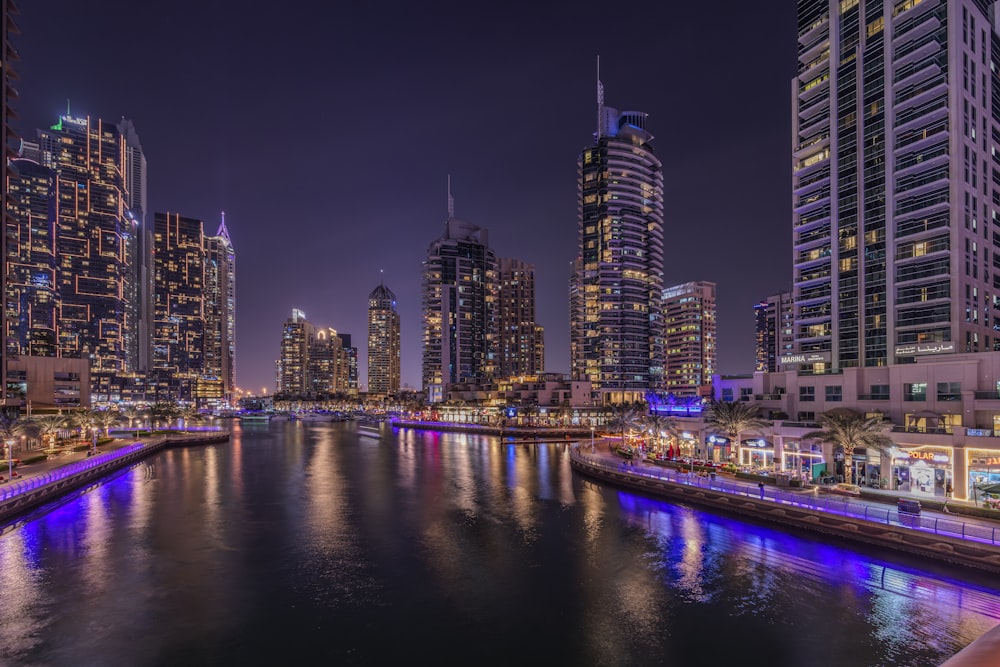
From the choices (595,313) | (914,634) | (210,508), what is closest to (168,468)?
(210,508)

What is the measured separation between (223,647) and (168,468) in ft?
233

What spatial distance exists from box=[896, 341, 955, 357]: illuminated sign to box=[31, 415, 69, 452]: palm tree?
116661mm

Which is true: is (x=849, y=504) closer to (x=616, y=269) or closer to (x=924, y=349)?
(x=924, y=349)

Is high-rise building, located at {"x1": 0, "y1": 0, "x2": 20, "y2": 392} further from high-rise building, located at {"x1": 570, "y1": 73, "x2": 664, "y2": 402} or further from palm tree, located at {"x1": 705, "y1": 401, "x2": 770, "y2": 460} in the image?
high-rise building, located at {"x1": 570, "y1": 73, "x2": 664, "y2": 402}

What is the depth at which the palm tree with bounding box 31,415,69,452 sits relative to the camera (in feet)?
263

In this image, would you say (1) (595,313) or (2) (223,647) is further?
(1) (595,313)

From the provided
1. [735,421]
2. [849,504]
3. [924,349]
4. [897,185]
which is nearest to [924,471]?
[849,504]

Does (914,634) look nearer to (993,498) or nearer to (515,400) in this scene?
(993,498)

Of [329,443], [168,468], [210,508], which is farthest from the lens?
[329,443]

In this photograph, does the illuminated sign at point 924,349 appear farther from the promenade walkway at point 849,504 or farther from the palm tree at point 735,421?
the promenade walkway at point 849,504

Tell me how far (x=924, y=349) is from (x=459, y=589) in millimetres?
66269

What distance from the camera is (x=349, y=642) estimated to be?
2553 cm

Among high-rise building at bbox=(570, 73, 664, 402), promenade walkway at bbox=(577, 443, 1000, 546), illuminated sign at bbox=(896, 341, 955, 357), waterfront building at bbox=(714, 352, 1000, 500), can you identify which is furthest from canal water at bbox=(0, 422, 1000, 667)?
high-rise building at bbox=(570, 73, 664, 402)

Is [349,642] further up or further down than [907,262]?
further down
